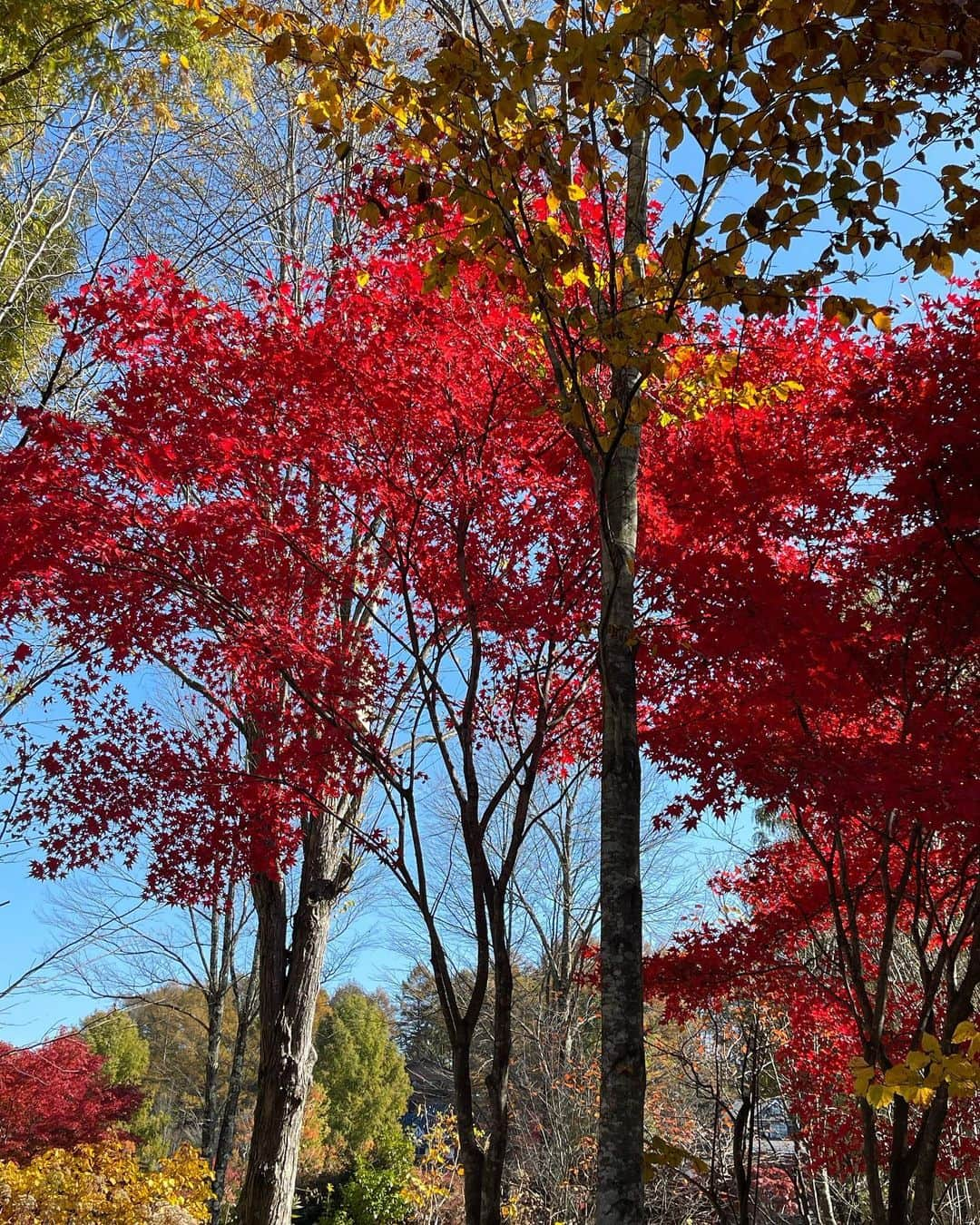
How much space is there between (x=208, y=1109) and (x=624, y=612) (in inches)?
529

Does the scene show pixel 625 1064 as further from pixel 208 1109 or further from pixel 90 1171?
pixel 208 1109

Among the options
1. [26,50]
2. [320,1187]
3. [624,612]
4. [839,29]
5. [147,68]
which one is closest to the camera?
[839,29]

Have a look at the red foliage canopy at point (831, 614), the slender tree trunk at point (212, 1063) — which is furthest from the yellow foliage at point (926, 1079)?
the slender tree trunk at point (212, 1063)

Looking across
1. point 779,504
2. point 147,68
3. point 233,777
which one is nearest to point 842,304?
point 779,504

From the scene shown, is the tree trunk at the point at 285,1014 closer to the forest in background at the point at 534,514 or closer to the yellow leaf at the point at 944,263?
the forest in background at the point at 534,514

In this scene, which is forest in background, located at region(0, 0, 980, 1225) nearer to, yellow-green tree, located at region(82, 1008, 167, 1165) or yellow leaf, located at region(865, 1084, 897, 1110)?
yellow leaf, located at region(865, 1084, 897, 1110)

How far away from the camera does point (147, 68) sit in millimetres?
7836

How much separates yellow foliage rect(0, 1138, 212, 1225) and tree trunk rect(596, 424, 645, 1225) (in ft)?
23.3

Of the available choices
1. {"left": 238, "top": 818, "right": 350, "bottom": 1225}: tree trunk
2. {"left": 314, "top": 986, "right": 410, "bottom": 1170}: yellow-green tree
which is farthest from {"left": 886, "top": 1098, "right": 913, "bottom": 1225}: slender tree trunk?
{"left": 314, "top": 986, "right": 410, "bottom": 1170}: yellow-green tree

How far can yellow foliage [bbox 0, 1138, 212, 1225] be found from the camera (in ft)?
27.1

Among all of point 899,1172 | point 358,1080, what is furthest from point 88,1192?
point 358,1080

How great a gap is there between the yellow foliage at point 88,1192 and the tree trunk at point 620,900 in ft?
23.3

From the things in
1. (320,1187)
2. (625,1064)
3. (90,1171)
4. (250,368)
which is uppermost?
(250,368)

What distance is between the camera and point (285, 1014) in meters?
7.38
